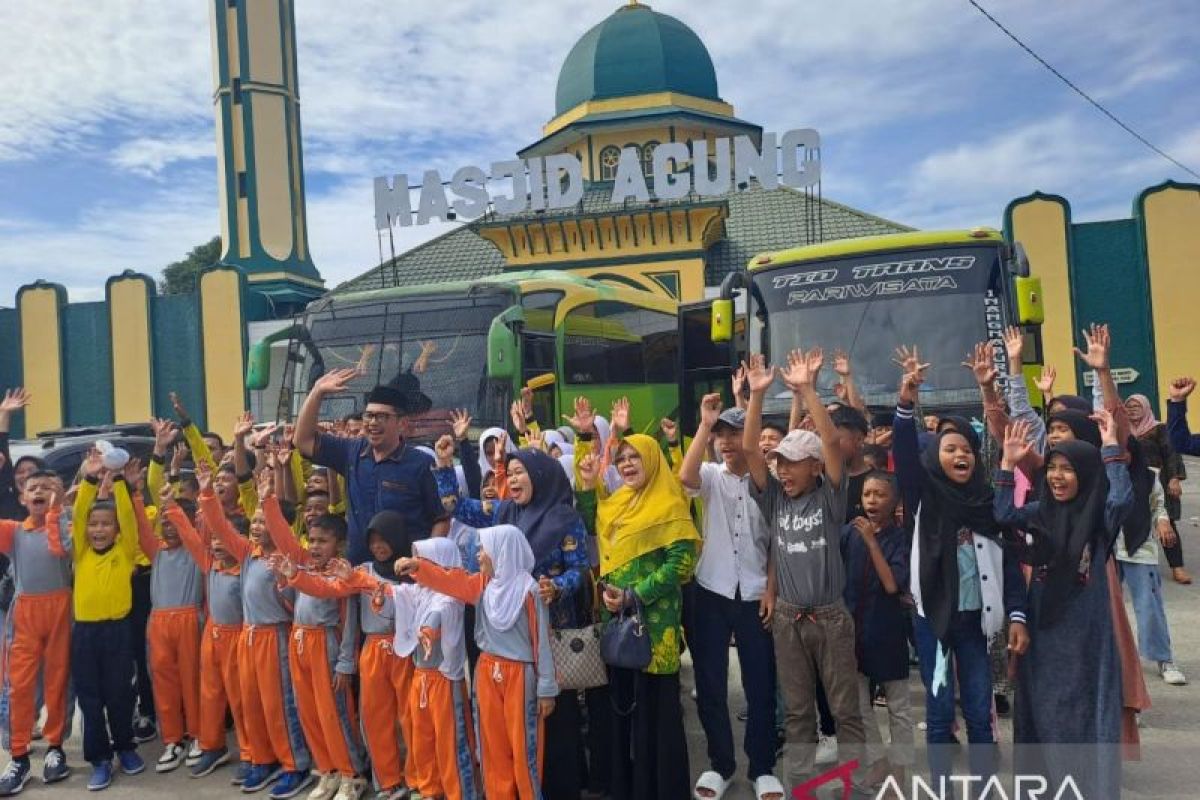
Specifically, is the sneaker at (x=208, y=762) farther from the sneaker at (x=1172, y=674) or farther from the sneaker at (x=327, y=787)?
the sneaker at (x=1172, y=674)

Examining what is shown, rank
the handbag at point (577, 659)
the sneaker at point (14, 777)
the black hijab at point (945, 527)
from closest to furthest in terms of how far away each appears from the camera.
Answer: the black hijab at point (945, 527)
the handbag at point (577, 659)
the sneaker at point (14, 777)

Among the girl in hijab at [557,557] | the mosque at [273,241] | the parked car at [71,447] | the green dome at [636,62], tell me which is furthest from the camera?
the green dome at [636,62]

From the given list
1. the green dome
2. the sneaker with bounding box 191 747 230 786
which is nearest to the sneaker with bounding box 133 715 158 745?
the sneaker with bounding box 191 747 230 786

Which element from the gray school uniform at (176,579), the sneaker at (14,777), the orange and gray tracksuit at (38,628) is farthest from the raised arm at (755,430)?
the sneaker at (14,777)

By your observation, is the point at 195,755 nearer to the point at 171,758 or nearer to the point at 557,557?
the point at 171,758

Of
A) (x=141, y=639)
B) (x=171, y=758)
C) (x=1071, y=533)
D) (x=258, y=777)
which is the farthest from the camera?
(x=141, y=639)

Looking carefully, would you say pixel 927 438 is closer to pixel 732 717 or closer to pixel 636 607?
pixel 636 607

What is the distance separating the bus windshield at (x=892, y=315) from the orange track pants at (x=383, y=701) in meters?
4.22

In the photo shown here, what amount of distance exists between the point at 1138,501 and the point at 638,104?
24488 millimetres

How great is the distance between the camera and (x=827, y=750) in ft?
15.9

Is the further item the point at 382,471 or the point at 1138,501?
the point at 382,471

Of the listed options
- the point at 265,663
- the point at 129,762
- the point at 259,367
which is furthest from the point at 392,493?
the point at 259,367

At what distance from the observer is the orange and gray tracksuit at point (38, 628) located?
17.3 ft

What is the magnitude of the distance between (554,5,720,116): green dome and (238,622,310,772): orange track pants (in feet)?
80.2
